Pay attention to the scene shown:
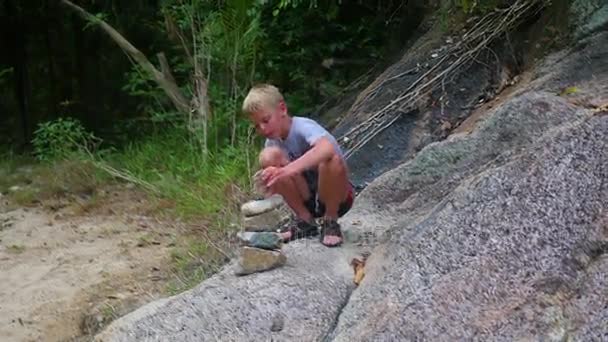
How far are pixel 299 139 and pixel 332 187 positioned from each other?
25 cm

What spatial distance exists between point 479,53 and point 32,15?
9078 millimetres

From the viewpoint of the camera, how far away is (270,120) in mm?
4012

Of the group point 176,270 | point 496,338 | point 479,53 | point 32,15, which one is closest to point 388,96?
point 479,53

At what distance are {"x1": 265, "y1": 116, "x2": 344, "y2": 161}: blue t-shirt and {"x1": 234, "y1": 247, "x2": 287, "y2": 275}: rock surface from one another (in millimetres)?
434

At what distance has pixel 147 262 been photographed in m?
5.72

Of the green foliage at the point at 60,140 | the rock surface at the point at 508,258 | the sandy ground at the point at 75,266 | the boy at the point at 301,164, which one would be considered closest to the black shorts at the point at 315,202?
the boy at the point at 301,164

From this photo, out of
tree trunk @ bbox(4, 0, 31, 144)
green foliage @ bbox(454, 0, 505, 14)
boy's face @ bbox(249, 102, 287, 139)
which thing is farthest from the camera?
tree trunk @ bbox(4, 0, 31, 144)

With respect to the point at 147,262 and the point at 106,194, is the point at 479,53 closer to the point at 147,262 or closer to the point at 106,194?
the point at 147,262

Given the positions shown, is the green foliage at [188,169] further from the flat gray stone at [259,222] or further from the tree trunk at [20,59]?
the tree trunk at [20,59]

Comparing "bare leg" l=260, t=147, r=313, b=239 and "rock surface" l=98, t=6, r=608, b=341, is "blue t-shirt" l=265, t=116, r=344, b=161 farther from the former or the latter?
"rock surface" l=98, t=6, r=608, b=341

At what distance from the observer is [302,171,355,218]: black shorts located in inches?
161

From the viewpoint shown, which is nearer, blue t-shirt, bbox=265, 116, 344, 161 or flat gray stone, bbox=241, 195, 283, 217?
blue t-shirt, bbox=265, 116, 344, 161

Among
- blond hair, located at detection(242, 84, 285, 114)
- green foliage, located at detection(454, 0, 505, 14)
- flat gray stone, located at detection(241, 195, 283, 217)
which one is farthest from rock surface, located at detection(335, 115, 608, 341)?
green foliage, located at detection(454, 0, 505, 14)

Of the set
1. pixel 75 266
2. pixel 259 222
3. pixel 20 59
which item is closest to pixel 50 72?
pixel 20 59
